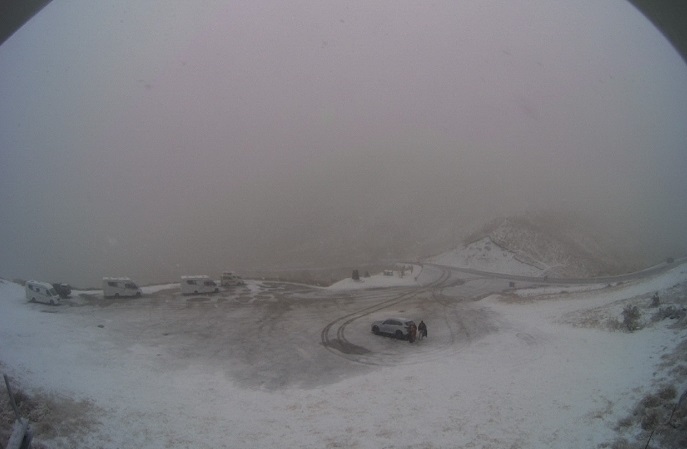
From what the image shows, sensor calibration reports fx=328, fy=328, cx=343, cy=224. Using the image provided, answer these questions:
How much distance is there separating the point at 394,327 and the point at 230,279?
14072 millimetres

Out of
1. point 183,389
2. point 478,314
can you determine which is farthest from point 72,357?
point 478,314

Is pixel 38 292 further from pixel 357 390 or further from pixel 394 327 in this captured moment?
pixel 394 327

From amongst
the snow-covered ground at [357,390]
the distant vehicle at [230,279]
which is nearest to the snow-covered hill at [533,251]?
the snow-covered ground at [357,390]

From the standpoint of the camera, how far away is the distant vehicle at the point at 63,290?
14.5 m

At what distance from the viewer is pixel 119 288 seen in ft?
55.0

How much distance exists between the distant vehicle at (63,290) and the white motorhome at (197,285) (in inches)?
204

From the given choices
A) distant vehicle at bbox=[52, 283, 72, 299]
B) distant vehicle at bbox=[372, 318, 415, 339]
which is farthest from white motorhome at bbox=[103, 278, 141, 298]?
distant vehicle at bbox=[372, 318, 415, 339]

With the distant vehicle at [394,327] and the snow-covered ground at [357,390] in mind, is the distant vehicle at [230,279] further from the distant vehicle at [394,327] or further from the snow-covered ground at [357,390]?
the distant vehicle at [394,327]

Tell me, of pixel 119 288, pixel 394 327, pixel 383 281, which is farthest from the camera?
pixel 383 281

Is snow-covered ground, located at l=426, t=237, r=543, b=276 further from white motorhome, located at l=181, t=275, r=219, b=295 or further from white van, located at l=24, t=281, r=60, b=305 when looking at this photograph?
white van, located at l=24, t=281, r=60, b=305

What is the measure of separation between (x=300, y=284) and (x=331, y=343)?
490 inches

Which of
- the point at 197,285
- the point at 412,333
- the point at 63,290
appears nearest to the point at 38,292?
the point at 63,290

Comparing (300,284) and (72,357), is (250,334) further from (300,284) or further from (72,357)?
(300,284)

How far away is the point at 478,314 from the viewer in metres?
16.4
